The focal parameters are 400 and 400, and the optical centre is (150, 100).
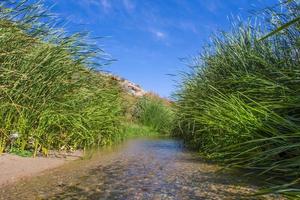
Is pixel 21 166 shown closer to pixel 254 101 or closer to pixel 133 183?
pixel 133 183

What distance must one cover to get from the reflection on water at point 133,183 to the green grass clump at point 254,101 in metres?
0.28

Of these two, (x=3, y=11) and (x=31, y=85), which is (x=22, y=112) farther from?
(x=3, y=11)

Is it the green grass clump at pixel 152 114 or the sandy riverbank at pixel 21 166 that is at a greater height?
the green grass clump at pixel 152 114

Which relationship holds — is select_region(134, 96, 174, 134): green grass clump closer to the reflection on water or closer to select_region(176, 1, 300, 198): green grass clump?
select_region(176, 1, 300, 198): green grass clump

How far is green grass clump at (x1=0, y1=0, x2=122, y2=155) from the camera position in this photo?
4.71 meters

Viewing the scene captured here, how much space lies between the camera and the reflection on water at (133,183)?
3.47 meters

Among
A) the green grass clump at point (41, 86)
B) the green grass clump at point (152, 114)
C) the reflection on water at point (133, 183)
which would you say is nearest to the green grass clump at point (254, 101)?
the reflection on water at point (133, 183)

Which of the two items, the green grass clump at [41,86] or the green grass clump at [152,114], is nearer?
the green grass clump at [41,86]

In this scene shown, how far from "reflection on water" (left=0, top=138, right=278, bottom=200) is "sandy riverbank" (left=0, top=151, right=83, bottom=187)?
15 centimetres

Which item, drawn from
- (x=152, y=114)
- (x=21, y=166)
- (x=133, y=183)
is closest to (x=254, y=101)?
(x=133, y=183)

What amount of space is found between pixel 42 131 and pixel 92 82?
2.04 m

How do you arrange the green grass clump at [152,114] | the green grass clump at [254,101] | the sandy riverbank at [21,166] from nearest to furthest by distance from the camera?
the green grass clump at [254,101]
the sandy riverbank at [21,166]
the green grass clump at [152,114]

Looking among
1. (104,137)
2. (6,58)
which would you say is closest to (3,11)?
(6,58)

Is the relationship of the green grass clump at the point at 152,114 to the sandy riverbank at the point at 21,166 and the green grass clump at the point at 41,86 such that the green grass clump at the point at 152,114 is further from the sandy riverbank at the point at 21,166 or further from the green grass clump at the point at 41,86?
the sandy riverbank at the point at 21,166
